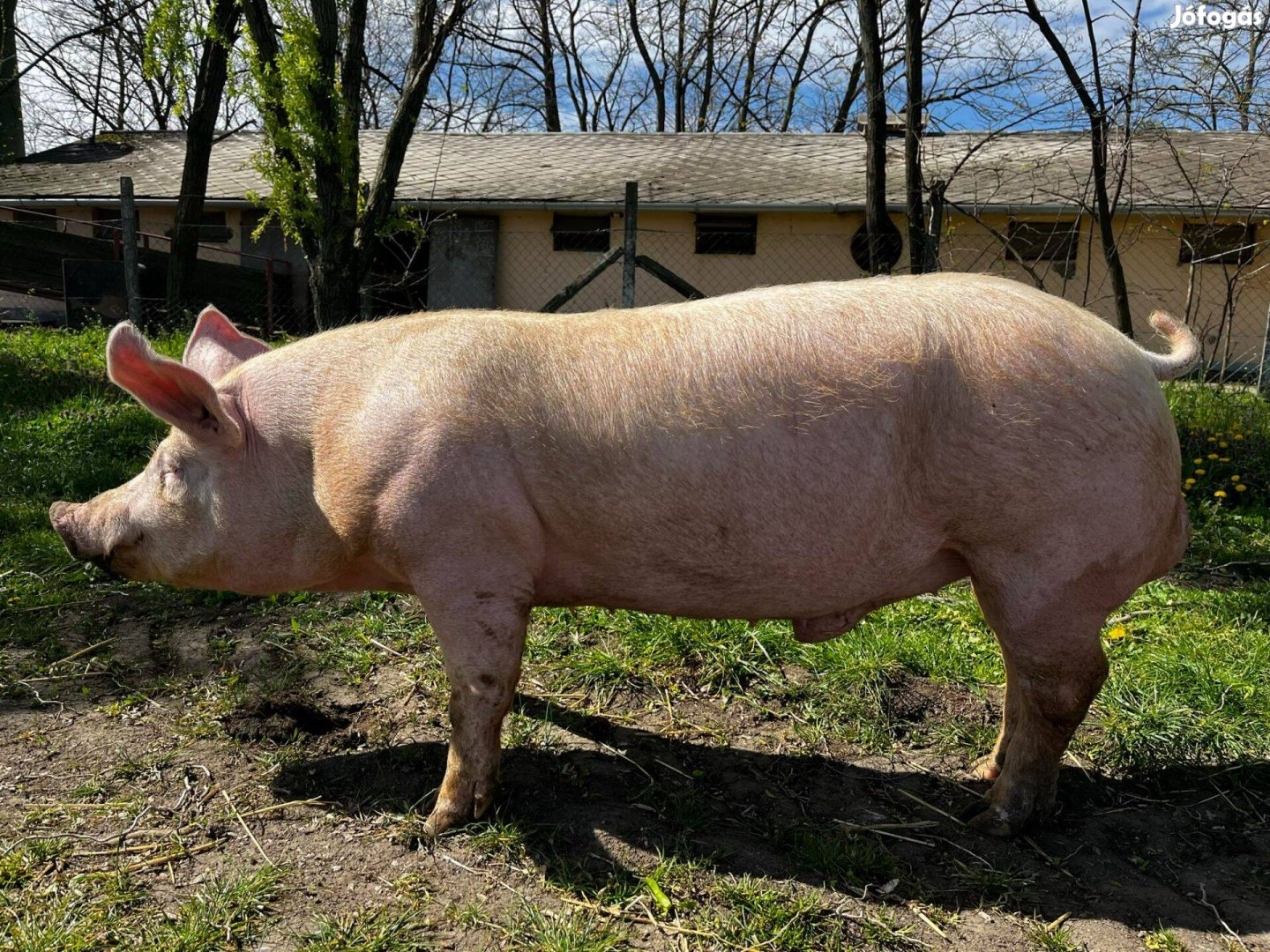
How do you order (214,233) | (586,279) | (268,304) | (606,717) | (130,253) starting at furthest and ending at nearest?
(214,233) < (268,304) < (130,253) < (586,279) < (606,717)

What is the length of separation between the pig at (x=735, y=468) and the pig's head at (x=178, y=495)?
0.05ft

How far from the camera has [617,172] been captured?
1797 centimetres

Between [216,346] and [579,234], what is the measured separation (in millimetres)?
14241

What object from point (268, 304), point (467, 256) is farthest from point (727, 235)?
point (268, 304)

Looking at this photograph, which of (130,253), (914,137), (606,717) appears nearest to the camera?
(606,717)

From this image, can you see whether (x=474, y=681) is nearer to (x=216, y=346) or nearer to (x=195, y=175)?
(x=216, y=346)

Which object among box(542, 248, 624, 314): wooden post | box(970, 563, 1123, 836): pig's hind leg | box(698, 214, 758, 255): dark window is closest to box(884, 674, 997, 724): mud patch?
box(970, 563, 1123, 836): pig's hind leg

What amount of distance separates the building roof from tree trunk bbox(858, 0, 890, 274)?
18.3ft

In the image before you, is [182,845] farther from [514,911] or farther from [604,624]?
[604,624]

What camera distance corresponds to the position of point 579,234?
17.2m

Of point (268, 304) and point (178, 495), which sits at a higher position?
point (268, 304)

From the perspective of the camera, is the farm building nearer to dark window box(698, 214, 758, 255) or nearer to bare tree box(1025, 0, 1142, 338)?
dark window box(698, 214, 758, 255)

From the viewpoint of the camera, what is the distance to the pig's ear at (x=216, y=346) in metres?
3.48

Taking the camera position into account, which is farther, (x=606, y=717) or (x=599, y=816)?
(x=606, y=717)
